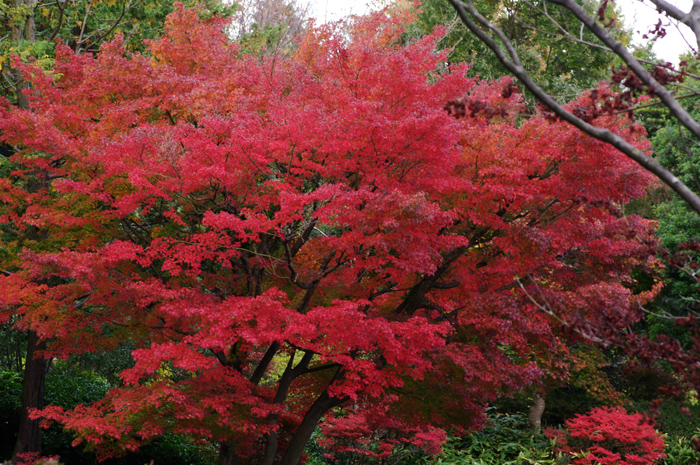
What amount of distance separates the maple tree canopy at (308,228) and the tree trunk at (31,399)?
1872 millimetres

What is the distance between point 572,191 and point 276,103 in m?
4.68

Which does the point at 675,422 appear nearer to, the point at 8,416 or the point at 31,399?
the point at 31,399

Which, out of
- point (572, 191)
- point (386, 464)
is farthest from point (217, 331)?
point (386, 464)

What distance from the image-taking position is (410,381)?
417 inches

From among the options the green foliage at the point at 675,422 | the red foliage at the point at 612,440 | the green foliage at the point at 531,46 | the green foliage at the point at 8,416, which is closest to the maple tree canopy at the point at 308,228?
the red foliage at the point at 612,440

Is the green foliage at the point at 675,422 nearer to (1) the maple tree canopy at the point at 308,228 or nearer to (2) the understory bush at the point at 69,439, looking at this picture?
(1) the maple tree canopy at the point at 308,228

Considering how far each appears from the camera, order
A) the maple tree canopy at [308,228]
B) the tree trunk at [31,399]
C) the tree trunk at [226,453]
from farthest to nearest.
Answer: the tree trunk at [31,399]
the tree trunk at [226,453]
the maple tree canopy at [308,228]

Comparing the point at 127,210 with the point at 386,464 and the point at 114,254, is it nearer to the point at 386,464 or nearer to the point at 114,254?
the point at 114,254

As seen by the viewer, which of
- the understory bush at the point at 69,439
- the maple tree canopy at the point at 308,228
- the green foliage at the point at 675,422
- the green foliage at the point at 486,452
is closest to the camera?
the maple tree canopy at the point at 308,228

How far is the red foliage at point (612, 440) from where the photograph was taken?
10.7 metres

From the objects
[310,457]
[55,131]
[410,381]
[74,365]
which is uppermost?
[55,131]

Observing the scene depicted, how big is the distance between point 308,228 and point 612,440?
772 cm

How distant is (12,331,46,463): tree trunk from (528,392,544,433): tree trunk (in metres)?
11.3

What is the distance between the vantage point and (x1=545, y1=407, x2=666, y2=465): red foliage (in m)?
10.7
